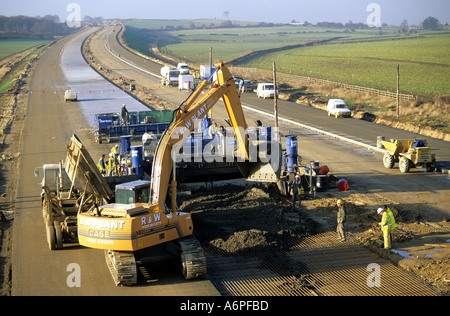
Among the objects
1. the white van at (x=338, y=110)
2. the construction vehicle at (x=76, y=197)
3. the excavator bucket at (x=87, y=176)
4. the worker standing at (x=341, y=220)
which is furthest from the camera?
the white van at (x=338, y=110)

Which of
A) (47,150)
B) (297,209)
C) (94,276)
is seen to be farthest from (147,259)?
(47,150)

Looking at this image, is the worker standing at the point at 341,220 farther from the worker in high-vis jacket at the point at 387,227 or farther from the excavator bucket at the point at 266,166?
the excavator bucket at the point at 266,166

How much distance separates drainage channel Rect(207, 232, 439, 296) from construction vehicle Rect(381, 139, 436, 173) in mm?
11370

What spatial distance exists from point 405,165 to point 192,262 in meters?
17.3

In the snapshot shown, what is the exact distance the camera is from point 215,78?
A: 2330 centimetres

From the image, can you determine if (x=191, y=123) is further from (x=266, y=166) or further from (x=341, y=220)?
(x=341, y=220)

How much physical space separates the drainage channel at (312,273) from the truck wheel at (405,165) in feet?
36.8

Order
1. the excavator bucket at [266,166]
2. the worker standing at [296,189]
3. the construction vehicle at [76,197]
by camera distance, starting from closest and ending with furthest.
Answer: the construction vehicle at [76,197] < the worker standing at [296,189] < the excavator bucket at [266,166]

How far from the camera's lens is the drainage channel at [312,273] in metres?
16.4

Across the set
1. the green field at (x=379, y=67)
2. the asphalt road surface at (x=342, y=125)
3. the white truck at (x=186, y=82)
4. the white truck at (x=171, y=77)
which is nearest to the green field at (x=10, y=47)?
the green field at (x=379, y=67)

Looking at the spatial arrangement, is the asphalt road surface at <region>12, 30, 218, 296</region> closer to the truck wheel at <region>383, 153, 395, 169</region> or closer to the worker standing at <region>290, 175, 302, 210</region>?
the worker standing at <region>290, 175, 302, 210</region>

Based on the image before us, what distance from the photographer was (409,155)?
3017 cm

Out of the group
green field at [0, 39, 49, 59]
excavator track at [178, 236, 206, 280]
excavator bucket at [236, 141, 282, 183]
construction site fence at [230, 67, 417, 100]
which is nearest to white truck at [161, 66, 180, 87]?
construction site fence at [230, 67, 417, 100]
